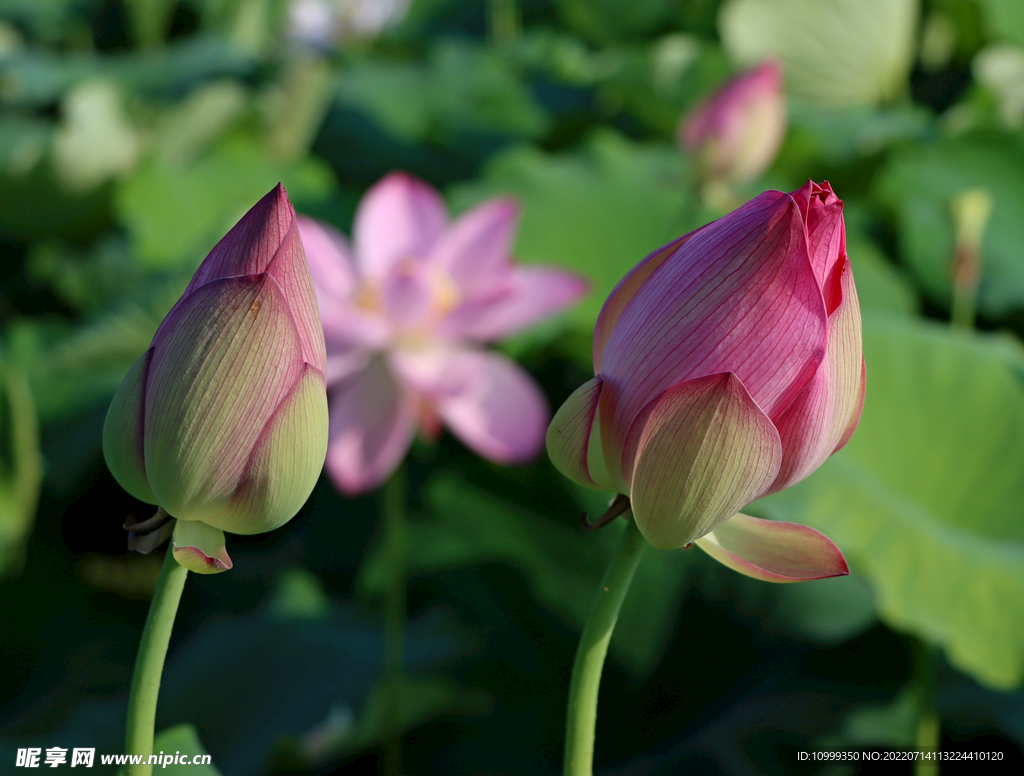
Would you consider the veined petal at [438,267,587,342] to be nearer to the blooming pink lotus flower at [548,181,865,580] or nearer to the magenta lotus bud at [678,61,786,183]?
the magenta lotus bud at [678,61,786,183]

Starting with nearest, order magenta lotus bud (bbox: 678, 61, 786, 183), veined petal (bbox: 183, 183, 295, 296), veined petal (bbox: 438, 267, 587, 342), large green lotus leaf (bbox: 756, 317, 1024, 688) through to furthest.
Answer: veined petal (bbox: 183, 183, 295, 296)
large green lotus leaf (bbox: 756, 317, 1024, 688)
veined petal (bbox: 438, 267, 587, 342)
magenta lotus bud (bbox: 678, 61, 786, 183)

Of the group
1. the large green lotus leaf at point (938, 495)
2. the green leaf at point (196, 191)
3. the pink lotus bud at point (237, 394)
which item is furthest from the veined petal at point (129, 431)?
the green leaf at point (196, 191)

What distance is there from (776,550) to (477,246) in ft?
1.75

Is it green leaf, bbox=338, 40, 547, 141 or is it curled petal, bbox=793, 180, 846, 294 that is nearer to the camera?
curled petal, bbox=793, 180, 846, 294

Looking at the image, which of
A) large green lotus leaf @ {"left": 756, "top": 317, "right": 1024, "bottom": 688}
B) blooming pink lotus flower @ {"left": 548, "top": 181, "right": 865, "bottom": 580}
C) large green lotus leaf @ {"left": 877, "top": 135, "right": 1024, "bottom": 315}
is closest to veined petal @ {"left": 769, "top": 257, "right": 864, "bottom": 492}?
blooming pink lotus flower @ {"left": 548, "top": 181, "right": 865, "bottom": 580}

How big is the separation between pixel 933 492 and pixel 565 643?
326 millimetres

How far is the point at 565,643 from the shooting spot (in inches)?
30.7

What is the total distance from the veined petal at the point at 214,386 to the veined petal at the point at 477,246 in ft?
1.75

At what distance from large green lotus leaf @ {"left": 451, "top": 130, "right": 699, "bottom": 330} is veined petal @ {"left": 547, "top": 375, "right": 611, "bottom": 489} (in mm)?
710

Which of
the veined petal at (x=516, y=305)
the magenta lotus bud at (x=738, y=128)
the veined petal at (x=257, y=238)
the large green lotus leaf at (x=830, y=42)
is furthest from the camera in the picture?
the large green lotus leaf at (x=830, y=42)

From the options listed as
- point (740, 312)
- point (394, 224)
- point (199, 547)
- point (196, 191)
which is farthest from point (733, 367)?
point (196, 191)

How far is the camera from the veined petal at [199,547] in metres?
0.18

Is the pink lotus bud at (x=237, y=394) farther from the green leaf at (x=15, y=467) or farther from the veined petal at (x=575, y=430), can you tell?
the green leaf at (x=15, y=467)

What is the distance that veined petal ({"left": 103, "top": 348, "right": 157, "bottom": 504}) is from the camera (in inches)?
7.5
